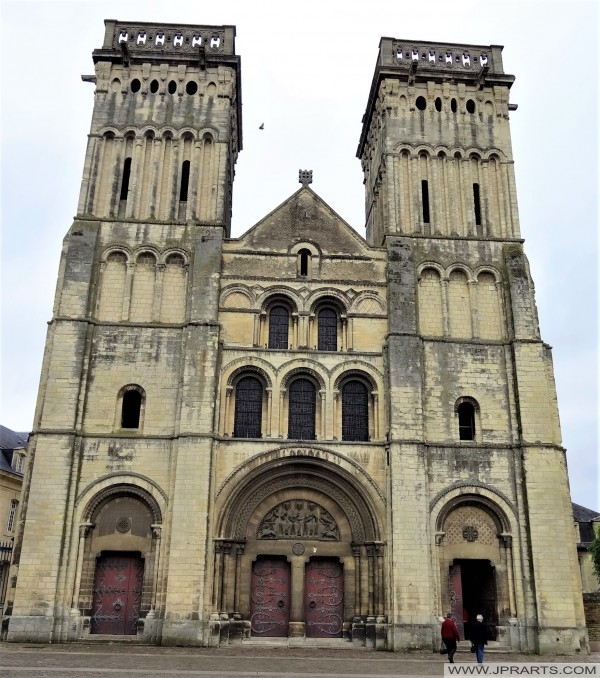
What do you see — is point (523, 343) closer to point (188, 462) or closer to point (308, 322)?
point (308, 322)

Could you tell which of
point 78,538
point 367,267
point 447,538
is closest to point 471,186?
point 367,267

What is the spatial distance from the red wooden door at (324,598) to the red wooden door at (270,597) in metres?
0.72

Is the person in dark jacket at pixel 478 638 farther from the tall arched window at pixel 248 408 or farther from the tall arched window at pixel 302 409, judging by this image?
the tall arched window at pixel 248 408

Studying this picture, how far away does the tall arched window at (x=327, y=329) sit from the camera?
84.0 feet

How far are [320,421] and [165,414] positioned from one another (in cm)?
539

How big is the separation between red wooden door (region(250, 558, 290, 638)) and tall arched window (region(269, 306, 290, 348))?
25.1 ft

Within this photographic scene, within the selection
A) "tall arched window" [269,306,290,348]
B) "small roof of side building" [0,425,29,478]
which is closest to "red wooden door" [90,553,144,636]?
"tall arched window" [269,306,290,348]

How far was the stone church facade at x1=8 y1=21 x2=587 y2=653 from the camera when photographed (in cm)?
2203

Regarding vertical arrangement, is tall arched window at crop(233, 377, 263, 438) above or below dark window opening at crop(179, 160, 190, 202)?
below

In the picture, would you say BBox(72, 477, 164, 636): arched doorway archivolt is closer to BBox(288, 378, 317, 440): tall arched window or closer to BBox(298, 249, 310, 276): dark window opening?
BBox(288, 378, 317, 440): tall arched window

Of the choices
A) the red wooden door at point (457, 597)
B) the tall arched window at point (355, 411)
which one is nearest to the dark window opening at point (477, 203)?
the tall arched window at point (355, 411)

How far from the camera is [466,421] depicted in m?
24.9

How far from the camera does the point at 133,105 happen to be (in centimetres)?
2844

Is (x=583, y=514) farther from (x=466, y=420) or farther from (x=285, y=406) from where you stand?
(x=285, y=406)
